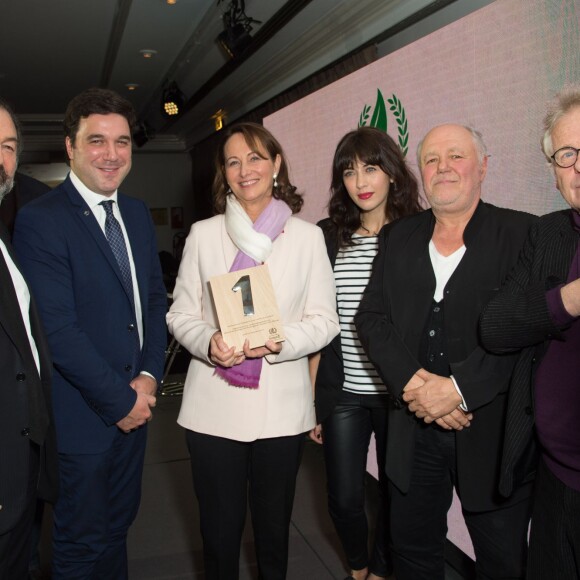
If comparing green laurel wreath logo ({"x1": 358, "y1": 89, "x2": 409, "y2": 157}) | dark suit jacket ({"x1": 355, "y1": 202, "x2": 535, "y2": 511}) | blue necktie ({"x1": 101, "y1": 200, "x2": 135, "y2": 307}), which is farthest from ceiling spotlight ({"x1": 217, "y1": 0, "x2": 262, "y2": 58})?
dark suit jacket ({"x1": 355, "y1": 202, "x2": 535, "y2": 511})

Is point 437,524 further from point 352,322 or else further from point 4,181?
point 4,181

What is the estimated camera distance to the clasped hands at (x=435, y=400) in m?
1.71

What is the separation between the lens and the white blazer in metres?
1.97

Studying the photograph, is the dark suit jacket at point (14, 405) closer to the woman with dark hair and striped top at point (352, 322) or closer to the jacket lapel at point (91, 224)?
the jacket lapel at point (91, 224)

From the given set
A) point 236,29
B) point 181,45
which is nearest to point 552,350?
point 236,29

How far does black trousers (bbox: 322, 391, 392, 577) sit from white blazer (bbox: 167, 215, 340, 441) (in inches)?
11.7

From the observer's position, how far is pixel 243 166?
2.05 m

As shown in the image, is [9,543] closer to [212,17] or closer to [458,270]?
[458,270]

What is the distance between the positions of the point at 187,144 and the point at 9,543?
10.8 m

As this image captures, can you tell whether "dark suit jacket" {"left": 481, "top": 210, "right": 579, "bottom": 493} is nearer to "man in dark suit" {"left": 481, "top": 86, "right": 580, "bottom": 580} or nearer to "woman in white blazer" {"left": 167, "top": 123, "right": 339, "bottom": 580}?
"man in dark suit" {"left": 481, "top": 86, "right": 580, "bottom": 580}

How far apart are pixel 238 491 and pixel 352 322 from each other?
0.74 metres

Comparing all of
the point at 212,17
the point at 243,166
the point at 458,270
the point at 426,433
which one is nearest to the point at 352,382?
the point at 426,433

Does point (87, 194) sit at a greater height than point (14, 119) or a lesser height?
lesser

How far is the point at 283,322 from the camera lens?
2.07m
